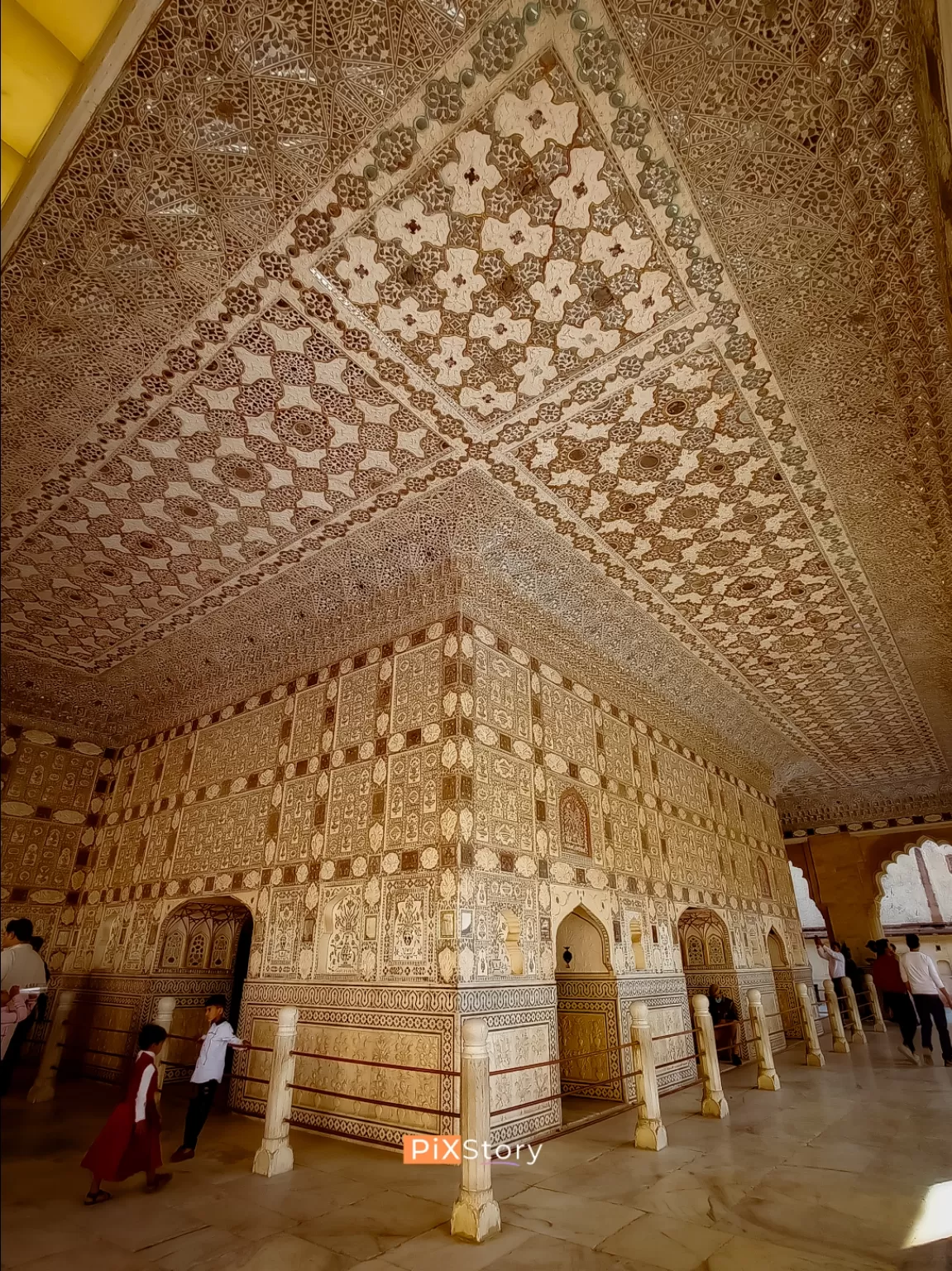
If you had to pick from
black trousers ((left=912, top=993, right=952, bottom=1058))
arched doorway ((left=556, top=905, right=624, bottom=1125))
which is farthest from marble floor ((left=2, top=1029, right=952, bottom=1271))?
black trousers ((left=912, top=993, right=952, bottom=1058))

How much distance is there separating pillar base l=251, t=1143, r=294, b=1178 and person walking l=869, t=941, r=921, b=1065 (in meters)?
6.05

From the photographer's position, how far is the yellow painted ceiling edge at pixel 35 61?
3.51ft

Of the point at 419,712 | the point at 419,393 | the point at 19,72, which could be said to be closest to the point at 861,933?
the point at 419,712

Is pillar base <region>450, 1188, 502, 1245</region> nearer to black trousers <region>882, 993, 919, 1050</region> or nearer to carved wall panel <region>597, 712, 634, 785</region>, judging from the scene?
carved wall panel <region>597, 712, 634, 785</region>

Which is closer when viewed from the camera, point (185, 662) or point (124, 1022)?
point (124, 1022)

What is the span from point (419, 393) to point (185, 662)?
13.8 feet

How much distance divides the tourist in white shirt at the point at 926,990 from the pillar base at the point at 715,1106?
9.22 feet

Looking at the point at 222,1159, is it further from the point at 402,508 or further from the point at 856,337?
the point at 856,337

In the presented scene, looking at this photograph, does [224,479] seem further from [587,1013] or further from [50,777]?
[50,777]

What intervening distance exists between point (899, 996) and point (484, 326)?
780 centimetres

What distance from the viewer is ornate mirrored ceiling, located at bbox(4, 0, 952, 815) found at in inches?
91.9

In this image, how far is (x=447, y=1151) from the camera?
3.28 m

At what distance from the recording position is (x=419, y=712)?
476 cm

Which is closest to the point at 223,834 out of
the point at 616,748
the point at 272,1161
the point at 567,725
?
the point at 272,1161
